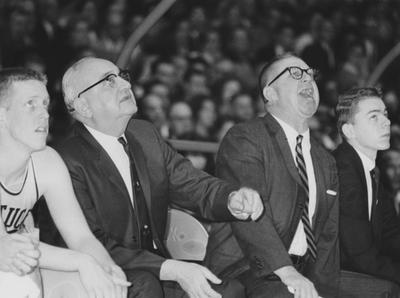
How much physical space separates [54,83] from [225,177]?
12.9 feet

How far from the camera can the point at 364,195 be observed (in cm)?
422

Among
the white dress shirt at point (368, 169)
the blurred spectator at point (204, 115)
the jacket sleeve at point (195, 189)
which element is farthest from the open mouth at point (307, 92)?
the blurred spectator at point (204, 115)

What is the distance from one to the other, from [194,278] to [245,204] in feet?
1.15

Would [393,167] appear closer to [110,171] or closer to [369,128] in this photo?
[369,128]

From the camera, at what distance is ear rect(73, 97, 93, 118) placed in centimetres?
381

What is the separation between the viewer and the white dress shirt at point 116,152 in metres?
3.73

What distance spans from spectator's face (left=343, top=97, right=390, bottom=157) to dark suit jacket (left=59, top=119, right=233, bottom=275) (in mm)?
934

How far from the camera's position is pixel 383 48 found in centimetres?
1166

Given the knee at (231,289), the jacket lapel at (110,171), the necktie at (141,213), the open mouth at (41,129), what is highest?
the open mouth at (41,129)

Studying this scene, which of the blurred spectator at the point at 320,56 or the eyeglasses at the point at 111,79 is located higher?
the blurred spectator at the point at 320,56

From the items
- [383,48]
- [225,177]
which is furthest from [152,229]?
[383,48]

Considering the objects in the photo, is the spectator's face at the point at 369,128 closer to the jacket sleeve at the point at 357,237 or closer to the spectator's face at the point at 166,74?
the jacket sleeve at the point at 357,237

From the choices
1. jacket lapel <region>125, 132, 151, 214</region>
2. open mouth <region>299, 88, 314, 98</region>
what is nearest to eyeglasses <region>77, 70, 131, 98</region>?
jacket lapel <region>125, 132, 151, 214</region>

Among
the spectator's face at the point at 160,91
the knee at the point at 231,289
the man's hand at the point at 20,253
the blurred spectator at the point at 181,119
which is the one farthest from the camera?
the spectator's face at the point at 160,91
